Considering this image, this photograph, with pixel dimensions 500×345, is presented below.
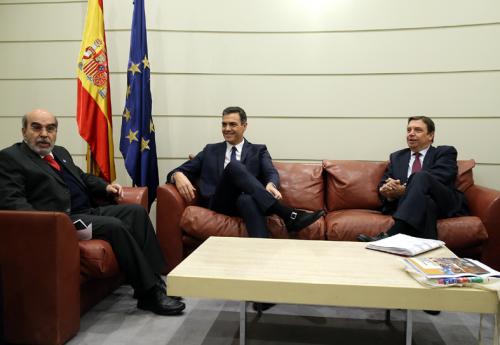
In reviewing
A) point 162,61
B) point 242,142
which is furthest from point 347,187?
point 162,61

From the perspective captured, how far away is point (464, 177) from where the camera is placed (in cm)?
302

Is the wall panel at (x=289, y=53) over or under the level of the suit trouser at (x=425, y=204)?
over

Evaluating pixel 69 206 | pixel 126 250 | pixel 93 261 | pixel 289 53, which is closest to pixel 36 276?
pixel 93 261

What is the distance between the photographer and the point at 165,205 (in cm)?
274

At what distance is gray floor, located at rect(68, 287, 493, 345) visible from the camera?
1.96m

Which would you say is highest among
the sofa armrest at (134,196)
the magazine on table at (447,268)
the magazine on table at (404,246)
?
the sofa armrest at (134,196)

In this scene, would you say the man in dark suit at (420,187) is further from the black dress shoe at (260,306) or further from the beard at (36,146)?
the beard at (36,146)

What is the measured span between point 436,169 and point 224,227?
4.75ft

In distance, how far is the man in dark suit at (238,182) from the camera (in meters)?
2.55

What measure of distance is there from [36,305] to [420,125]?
2514 millimetres

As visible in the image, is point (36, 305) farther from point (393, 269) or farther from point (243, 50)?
A: point (243, 50)

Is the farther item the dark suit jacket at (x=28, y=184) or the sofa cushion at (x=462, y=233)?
the sofa cushion at (x=462, y=233)

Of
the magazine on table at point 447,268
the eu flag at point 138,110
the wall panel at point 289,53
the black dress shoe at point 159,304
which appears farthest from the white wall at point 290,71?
the magazine on table at point 447,268

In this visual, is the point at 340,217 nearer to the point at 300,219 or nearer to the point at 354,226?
the point at 354,226
